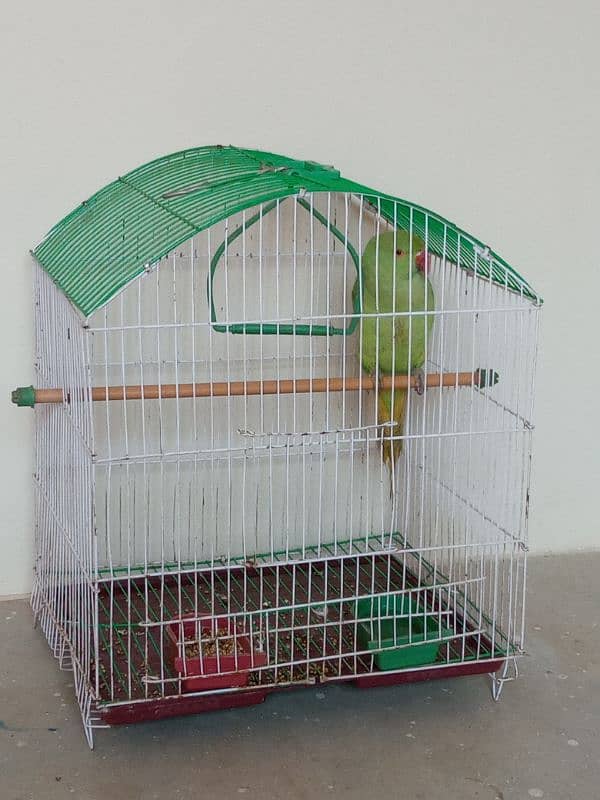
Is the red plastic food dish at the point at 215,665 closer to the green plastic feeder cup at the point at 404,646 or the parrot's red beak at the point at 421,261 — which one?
the green plastic feeder cup at the point at 404,646

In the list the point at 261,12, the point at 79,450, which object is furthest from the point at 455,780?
the point at 261,12

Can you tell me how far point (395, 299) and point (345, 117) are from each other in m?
0.53

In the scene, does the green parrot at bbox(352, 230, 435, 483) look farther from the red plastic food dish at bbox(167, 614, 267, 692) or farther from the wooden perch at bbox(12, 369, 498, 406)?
the red plastic food dish at bbox(167, 614, 267, 692)

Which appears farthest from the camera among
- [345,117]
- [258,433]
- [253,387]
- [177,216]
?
[345,117]

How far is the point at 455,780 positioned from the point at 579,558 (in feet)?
3.83

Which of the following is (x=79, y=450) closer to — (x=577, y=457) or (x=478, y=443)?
(x=478, y=443)

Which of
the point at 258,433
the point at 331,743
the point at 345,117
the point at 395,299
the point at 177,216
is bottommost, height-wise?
the point at 331,743

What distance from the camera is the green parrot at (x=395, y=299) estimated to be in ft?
7.74

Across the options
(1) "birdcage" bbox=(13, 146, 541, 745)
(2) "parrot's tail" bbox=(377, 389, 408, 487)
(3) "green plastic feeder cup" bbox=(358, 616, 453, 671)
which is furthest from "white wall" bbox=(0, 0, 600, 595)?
(3) "green plastic feeder cup" bbox=(358, 616, 453, 671)

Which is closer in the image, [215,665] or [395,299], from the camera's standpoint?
[215,665]

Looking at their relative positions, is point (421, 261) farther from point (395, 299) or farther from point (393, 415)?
point (393, 415)

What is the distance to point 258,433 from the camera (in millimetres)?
2473

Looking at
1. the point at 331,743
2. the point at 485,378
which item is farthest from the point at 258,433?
the point at 331,743

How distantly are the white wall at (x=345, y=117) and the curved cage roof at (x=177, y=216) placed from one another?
4.4 inches
